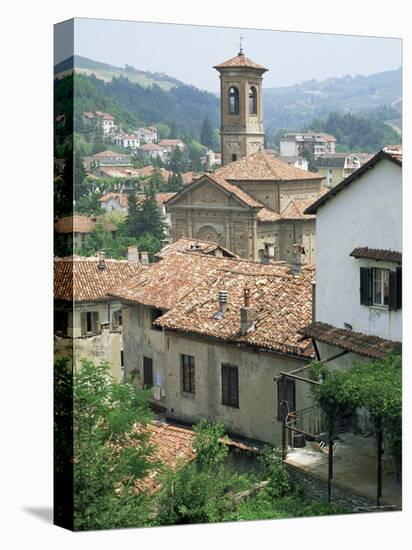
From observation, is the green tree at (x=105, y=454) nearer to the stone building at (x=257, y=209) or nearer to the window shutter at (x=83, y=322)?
the window shutter at (x=83, y=322)

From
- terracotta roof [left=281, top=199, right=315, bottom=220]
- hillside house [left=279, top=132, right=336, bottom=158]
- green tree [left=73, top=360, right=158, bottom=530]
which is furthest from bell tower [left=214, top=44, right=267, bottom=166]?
green tree [left=73, top=360, right=158, bottom=530]

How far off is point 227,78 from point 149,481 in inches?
188

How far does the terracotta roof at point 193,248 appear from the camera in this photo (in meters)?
16.6

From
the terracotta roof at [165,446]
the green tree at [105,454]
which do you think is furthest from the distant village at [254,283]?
the green tree at [105,454]

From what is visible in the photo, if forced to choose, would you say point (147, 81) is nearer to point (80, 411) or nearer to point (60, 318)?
point (60, 318)

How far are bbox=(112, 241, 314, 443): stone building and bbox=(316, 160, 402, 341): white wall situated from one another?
388 mm

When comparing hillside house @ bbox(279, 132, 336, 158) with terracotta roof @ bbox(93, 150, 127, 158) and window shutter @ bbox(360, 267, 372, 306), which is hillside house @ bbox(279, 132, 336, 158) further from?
terracotta roof @ bbox(93, 150, 127, 158)

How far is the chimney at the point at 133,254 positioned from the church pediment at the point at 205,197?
628 millimetres

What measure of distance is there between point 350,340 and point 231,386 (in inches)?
62.8

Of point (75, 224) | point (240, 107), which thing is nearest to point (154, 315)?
point (75, 224)

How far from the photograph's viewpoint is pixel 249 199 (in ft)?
57.3

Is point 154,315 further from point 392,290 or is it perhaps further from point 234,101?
point 392,290

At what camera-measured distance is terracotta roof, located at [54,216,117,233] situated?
15047 mm

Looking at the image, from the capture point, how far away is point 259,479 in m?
16.2
